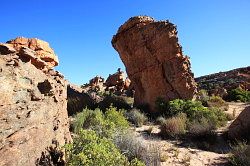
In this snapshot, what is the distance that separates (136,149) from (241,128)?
15.8ft

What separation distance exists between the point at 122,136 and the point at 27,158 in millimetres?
4240

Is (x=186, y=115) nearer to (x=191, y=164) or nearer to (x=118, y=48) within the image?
(x=191, y=164)

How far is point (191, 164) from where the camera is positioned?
26.9ft

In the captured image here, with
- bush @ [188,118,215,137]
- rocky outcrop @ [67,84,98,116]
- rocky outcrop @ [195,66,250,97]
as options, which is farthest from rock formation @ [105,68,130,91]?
bush @ [188,118,215,137]

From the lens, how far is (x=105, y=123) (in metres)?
8.50

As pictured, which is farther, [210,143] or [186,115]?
[186,115]

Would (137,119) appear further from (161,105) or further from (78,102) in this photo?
(78,102)

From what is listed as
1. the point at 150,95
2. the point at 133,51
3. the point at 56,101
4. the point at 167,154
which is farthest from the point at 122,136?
the point at 133,51

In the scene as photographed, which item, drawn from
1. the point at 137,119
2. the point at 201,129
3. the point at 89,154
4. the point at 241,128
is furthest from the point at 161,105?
the point at 89,154

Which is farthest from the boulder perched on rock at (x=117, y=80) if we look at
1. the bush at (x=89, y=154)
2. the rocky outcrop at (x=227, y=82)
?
the bush at (x=89, y=154)

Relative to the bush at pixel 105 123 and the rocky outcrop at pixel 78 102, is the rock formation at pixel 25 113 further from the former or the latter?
the rocky outcrop at pixel 78 102

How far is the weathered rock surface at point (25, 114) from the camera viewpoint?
409 centimetres

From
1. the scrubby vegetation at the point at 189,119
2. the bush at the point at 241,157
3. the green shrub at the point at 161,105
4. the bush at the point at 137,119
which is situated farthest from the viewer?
the green shrub at the point at 161,105

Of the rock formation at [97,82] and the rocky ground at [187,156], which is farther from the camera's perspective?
the rock formation at [97,82]
